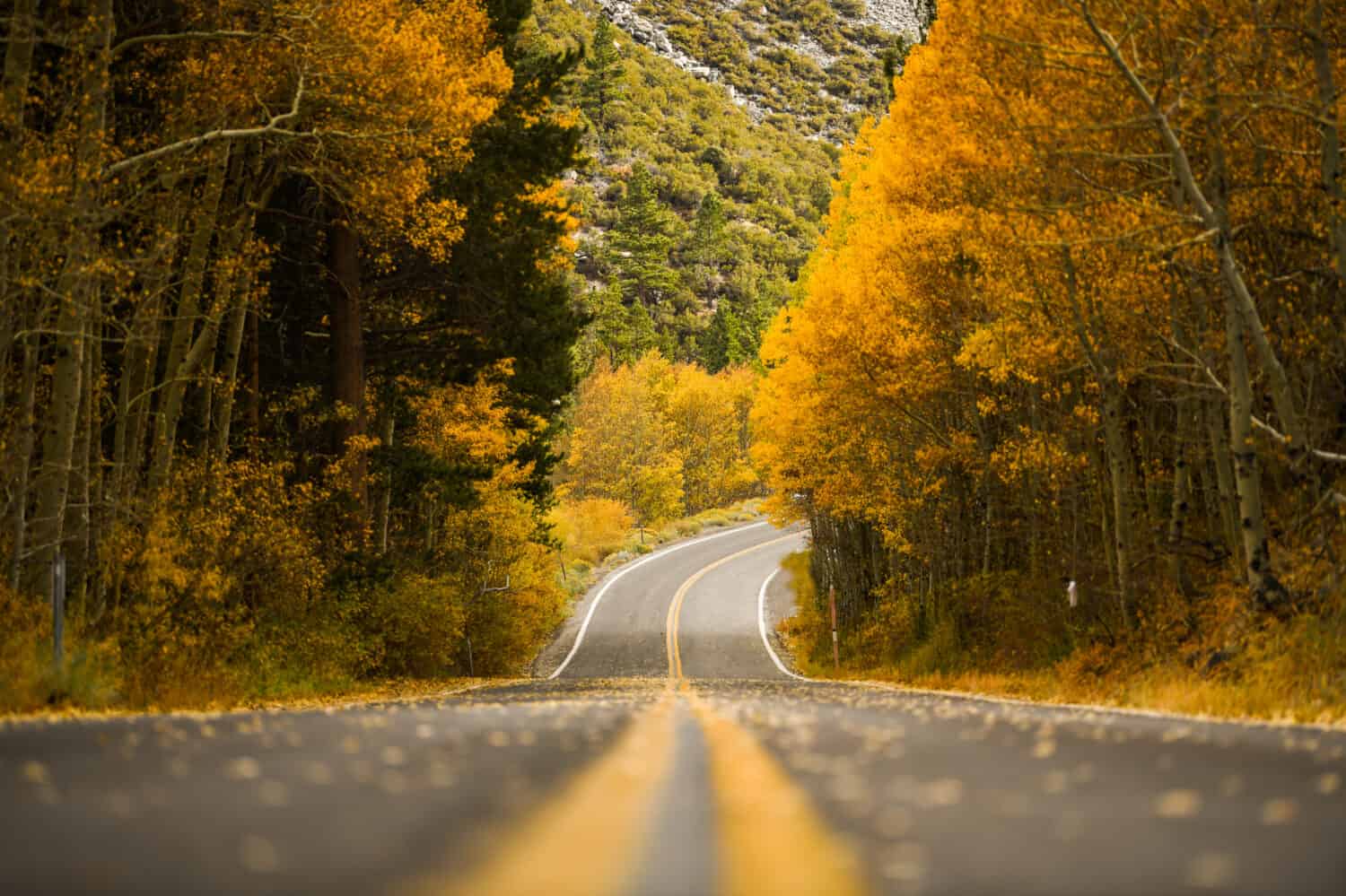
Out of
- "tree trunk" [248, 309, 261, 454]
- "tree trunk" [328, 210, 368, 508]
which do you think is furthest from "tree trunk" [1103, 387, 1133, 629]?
"tree trunk" [248, 309, 261, 454]

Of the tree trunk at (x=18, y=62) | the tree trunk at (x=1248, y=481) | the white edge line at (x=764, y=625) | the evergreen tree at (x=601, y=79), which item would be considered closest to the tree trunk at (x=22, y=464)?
the tree trunk at (x=18, y=62)

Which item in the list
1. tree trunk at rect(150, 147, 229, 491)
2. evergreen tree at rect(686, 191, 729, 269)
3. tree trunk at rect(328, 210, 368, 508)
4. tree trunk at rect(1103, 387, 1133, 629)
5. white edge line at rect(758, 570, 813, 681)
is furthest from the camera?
evergreen tree at rect(686, 191, 729, 269)

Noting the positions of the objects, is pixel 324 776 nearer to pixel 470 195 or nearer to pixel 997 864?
pixel 997 864

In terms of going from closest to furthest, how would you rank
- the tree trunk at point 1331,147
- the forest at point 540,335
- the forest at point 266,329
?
the tree trunk at point 1331,147
the forest at point 266,329
the forest at point 540,335

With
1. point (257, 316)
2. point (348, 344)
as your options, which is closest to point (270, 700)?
point (257, 316)

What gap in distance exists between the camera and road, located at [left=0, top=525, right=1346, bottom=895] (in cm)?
304

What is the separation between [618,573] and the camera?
237ft

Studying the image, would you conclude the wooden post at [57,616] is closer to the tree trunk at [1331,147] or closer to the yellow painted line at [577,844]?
the yellow painted line at [577,844]

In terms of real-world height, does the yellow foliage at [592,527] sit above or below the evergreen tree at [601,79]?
below

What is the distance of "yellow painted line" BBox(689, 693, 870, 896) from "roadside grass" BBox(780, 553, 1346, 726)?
23.0 feet

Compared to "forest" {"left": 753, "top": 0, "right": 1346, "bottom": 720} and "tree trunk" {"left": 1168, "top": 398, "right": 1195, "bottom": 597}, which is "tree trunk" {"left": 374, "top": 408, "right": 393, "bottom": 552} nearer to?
"forest" {"left": 753, "top": 0, "right": 1346, "bottom": 720}

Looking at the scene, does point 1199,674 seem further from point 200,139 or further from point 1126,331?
point 200,139

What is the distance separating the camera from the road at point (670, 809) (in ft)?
9.98

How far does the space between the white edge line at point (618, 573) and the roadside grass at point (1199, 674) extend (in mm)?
17833
